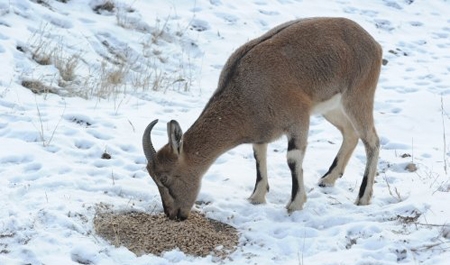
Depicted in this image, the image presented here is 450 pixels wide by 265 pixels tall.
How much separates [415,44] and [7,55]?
28.2ft

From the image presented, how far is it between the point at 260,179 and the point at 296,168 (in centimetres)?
53

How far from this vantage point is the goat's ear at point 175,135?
6.95m

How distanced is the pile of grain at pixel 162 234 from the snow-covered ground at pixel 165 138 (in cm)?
12

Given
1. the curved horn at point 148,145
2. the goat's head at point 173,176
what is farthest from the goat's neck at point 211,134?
the curved horn at point 148,145

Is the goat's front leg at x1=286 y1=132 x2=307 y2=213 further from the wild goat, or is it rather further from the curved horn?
the curved horn

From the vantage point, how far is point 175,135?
7.06 metres

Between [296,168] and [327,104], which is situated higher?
[327,104]

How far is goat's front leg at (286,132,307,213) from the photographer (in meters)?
7.68

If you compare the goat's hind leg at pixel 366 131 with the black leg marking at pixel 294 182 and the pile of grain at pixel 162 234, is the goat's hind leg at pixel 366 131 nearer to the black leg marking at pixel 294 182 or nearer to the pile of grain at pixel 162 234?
the black leg marking at pixel 294 182

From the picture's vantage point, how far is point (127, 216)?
23.4 feet

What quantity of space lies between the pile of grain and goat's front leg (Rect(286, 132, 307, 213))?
858mm

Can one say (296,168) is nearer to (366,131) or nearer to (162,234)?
(366,131)

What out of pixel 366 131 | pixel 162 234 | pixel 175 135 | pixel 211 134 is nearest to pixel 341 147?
pixel 366 131

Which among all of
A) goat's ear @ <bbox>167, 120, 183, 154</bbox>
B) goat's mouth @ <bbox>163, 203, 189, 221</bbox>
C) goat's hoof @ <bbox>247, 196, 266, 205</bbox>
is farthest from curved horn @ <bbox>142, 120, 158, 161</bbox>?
goat's hoof @ <bbox>247, 196, 266, 205</bbox>
